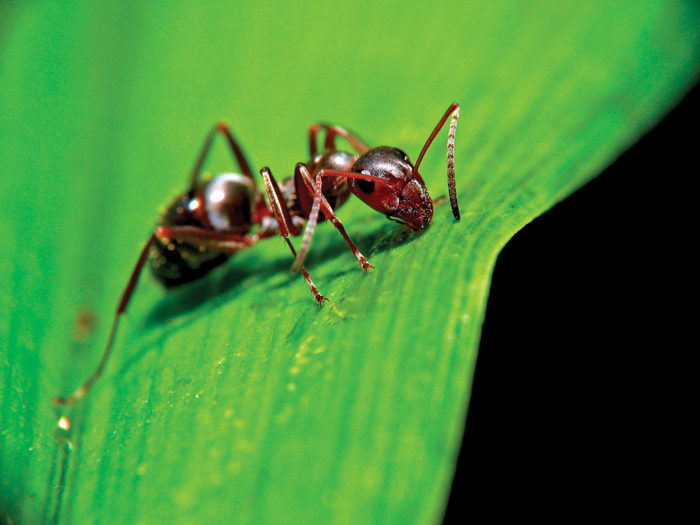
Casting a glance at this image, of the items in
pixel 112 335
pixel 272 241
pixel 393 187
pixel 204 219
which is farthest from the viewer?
pixel 272 241

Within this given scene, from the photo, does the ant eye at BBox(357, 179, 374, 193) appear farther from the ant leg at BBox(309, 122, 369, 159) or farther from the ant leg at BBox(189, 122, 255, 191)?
the ant leg at BBox(189, 122, 255, 191)

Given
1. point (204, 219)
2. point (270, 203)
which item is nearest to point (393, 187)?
point (270, 203)

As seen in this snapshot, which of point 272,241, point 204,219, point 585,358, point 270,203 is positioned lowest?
point 585,358

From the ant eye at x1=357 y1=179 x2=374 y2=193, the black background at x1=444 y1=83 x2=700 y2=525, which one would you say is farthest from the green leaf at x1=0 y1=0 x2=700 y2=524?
the black background at x1=444 y1=83 x2=700 y2=525

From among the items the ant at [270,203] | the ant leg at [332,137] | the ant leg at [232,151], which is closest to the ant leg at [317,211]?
the ant at [270,203]

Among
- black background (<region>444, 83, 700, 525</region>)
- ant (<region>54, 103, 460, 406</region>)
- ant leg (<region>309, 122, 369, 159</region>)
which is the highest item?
ant leg (<region>309, 122, 369, 159</region>)

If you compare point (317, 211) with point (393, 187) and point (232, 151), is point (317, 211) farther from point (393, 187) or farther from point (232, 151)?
point (232, 151)

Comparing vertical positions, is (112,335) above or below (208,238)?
below
